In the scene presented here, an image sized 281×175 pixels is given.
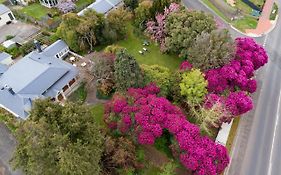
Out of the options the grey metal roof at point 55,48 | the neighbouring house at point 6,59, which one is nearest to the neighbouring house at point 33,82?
the grey metal roof at point 55,48

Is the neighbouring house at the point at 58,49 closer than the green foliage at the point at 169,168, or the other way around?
the green foliage at the point at 169,168

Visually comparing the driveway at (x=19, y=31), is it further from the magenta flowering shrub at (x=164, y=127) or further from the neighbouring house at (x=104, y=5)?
the magenta flowering shrub at (x=164, y=127)

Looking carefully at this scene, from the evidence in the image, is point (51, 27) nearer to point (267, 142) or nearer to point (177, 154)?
point (177, 154)

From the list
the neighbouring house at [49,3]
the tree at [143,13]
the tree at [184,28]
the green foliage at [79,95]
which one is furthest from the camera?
the neighbouring house at [49,3]

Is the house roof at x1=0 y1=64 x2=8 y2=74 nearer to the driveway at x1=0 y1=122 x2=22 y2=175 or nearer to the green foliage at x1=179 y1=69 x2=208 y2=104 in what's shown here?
the driveway at x1=0 y1=122 x2=22 y2=175

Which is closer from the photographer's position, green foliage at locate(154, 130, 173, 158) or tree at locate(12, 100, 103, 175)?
tree at locate(12, 100, 103, 175)

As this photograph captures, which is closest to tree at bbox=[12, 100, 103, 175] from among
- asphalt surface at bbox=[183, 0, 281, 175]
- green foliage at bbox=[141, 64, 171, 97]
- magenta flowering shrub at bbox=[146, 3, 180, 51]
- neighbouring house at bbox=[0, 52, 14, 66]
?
green foliage at bbox=[141, 64, 171, 97]

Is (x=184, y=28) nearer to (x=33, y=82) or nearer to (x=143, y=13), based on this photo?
(x=143, y=13)
